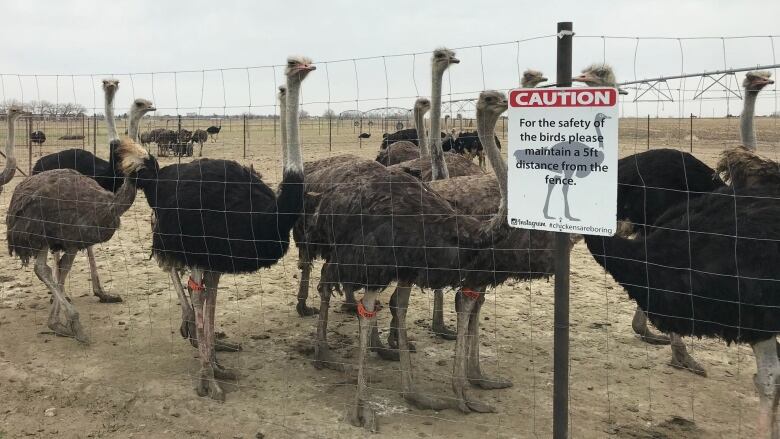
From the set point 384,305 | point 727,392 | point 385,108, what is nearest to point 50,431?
point 385,108

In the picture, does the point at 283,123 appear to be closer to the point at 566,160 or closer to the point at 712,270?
the point at 566,160

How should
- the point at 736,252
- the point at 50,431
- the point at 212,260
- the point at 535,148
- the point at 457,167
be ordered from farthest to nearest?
the point at 457,167 → the point at 212,260 → the point at 50,431 → the point at 736,252 → the point at 535,148

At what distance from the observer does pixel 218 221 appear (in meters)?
4.53

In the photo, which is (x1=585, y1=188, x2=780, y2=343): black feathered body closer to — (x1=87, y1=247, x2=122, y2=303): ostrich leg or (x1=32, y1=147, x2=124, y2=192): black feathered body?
(x1=87, y1=247, x2=122, y2=303): ostrich leg

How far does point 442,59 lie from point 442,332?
2.36m

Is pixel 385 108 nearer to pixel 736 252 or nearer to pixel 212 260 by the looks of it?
pixel 212 260

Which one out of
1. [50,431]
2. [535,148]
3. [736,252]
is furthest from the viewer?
[50,431]

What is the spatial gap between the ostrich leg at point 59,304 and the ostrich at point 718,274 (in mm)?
4347

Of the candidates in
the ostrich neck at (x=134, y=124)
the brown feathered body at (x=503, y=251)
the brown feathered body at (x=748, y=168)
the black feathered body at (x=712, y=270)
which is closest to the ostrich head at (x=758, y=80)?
the brown feathered body at (x=748, y=168)

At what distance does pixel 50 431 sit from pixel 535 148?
11.4 ft

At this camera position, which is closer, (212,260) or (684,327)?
(684,327)

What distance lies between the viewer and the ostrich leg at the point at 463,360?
4.42 m

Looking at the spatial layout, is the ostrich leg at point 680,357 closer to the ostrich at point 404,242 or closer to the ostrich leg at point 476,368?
the ostrich leg at point 476,368

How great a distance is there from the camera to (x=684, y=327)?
11.4ft
